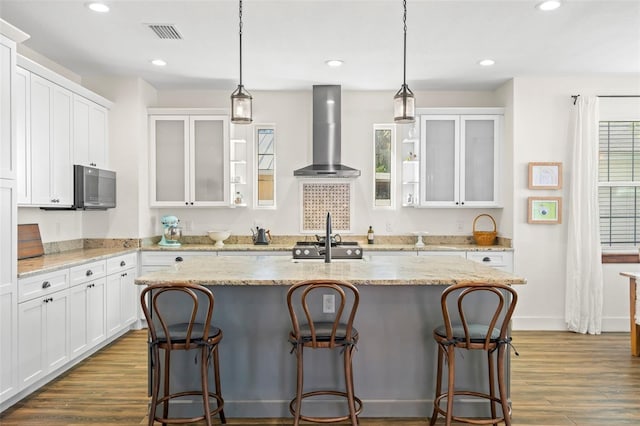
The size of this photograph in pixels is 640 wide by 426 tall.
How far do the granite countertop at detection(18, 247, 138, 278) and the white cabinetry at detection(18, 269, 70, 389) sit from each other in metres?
0.05

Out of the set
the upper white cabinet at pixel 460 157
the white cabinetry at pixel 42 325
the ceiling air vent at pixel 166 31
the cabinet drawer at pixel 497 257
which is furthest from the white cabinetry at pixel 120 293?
the cabinet drawer at pixel 497 257

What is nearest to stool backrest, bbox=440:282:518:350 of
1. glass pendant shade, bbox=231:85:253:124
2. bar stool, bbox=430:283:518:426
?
bar stool, bbox=430:283:518:426

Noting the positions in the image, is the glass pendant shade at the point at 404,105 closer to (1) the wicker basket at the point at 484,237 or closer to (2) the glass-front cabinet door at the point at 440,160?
(2) the glass-front cabinet door at the point at 440,160

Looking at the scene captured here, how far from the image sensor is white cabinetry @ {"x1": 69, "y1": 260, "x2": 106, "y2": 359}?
12.9 ft

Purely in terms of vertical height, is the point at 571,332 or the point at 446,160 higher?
the point at 446,160

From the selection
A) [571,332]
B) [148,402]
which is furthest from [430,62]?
[148,402]

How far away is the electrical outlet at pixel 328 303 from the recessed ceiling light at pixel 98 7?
263cm

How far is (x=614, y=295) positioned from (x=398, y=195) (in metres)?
2.66

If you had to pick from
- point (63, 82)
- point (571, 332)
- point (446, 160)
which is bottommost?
point (571, 332)

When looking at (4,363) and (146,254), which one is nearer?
(4,363)

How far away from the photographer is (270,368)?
307 centimetres

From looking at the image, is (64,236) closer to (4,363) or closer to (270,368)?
(4,363)

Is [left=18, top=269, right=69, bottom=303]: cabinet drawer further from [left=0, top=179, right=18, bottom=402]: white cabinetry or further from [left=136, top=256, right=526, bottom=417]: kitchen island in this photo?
[left=136, top=256, right=526, bottom=417]: kitchen island

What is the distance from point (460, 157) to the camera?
564 centimetres
